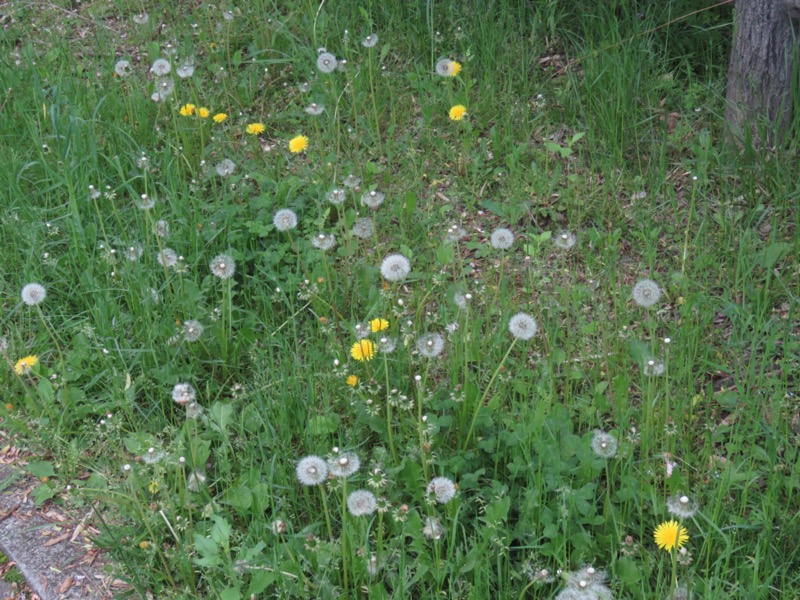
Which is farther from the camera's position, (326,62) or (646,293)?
(326,62)

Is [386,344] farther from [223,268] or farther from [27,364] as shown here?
[27,364]

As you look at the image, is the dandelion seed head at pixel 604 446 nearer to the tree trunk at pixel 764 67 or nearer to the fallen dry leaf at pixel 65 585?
the fallen dry leaf at pixel 65 585

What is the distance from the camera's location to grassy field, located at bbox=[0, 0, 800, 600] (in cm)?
248

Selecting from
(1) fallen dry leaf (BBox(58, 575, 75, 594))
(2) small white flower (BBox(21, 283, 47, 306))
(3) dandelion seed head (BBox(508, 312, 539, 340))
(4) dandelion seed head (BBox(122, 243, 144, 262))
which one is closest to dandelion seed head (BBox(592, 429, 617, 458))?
(3) dandelion seed head (BBox(508, 312, 539, 340))

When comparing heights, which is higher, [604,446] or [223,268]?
[223,268]

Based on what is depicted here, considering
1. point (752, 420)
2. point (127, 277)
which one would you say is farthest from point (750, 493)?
point (127, 277)

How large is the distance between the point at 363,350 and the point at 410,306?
583 mm

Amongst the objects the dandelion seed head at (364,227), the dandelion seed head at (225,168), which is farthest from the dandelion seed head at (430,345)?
the dandelion seed head at (225,168)

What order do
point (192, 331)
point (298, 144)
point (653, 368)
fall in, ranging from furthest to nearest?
point (298, 144)
point (192, 331)
point (653, 368)

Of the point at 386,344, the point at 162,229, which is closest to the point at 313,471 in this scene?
the point at 386,344

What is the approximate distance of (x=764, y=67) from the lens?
3650 millimetres

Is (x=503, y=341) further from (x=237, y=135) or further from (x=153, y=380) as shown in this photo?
(x=237, y=135)

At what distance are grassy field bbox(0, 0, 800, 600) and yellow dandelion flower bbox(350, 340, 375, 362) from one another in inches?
0.7

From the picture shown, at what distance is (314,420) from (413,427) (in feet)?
1.09
